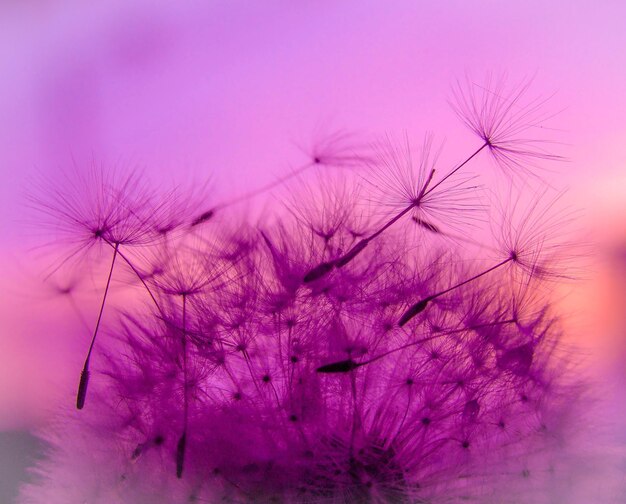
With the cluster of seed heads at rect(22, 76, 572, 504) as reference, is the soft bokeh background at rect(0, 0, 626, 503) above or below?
above

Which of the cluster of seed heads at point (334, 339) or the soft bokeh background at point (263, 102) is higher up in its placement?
the soft bokeh background at point (263, 102)

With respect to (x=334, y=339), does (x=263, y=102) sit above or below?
above

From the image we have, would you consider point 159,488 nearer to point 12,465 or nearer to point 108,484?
point 108,484

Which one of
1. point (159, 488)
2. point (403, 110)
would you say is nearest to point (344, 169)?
point (403, 110)

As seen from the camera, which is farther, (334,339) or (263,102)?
(263,102)

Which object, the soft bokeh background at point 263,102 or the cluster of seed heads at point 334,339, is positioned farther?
the soft bokeh background at point 263,102
